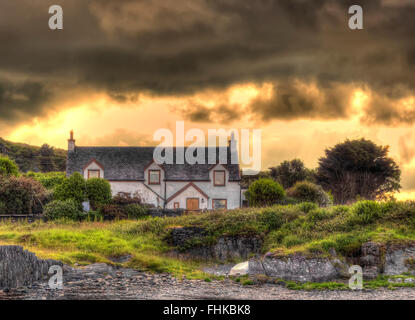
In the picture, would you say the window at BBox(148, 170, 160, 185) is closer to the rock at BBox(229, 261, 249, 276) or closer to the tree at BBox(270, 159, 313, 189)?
the tree at BBox(270, 159, 313, 189)

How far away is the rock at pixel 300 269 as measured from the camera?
67.5ft

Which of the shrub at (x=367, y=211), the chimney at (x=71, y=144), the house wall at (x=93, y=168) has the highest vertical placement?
the chimney at (x=71, y=144)

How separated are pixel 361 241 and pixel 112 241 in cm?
1220

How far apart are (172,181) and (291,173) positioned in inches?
519

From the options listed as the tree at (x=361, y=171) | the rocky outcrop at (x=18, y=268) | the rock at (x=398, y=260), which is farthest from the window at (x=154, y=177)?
the rocky outcrop at (x=18, y=268)

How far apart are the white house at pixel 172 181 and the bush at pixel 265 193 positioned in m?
7.66

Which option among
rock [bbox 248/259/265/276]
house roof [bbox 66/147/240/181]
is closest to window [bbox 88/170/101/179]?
house roof [bbox 66/147/240/181]

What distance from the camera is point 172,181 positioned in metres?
49.3

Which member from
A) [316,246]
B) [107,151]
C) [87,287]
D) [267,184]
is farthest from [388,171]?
[87,287]

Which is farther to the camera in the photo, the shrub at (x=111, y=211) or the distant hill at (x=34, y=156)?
the distant hill at (x=34, y=156)

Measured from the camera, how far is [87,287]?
1795 centimetres

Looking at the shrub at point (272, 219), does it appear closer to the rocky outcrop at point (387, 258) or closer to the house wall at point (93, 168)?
the rocky outcrop at point (387, 258)

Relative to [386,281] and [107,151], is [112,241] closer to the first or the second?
[386,281]
